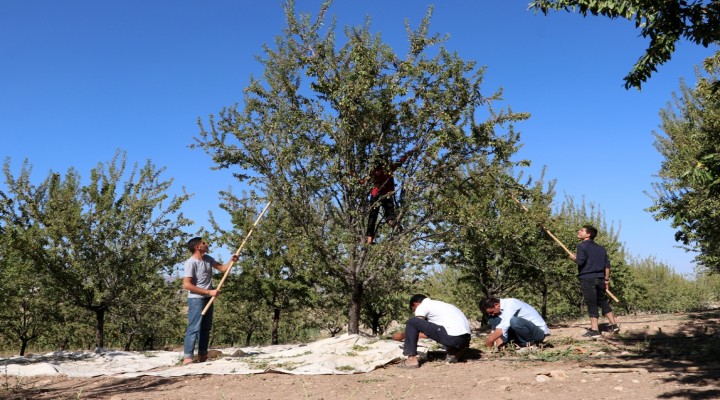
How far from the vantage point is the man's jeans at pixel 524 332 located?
24.5 feet

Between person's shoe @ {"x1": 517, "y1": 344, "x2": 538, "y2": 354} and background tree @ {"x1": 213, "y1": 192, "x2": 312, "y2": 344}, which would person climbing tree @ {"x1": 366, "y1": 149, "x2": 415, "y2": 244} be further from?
background tree @ {"x1": 213, "y1": 192, "x2": 312, "y2": 344}

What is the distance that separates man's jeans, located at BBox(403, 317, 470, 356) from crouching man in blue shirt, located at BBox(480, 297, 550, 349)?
762 millimetres

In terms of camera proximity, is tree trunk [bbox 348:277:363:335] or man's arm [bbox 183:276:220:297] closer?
man's arm [bbox 183:276:220:297]

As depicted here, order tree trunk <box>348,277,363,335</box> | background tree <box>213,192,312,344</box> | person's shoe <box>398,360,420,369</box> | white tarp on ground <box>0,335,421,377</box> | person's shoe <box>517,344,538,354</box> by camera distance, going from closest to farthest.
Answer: white tarp on ground <box>0,335,421,377</box>, person's shoe <box>398,360,420,369</box>, person's shoe <box>517,344,538,354</box>, tree trunk <box>348,277,363,335</box>, background tree <box>213,192,312,344</box>

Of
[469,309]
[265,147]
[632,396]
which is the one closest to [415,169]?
[265,147]

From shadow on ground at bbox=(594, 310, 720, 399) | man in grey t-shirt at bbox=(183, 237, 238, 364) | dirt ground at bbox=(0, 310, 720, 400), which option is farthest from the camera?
man in grey t-shirt at bbox=(183, 237, 238, 364)

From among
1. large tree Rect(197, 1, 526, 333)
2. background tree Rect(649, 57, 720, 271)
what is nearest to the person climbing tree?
large tree Rect(197, 1, 526, 333)

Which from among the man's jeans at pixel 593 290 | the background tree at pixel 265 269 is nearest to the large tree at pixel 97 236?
the background tree at pixel 265 269

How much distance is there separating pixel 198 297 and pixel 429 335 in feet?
10.9

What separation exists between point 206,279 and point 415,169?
3751 mm

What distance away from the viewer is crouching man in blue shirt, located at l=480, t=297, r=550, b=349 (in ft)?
24.4

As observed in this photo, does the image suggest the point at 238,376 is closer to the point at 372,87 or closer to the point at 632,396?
the point at 632,396

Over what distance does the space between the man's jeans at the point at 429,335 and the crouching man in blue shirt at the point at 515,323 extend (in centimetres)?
76

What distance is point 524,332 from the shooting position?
295 inches
